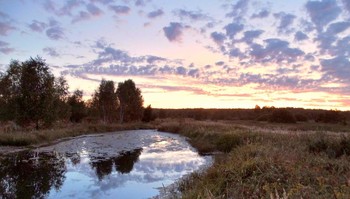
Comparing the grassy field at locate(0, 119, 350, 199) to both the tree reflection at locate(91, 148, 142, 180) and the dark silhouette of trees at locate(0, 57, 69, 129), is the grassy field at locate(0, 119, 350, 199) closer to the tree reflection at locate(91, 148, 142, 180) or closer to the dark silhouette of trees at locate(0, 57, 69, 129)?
the tree reflection at locate(91, 148, 142, 180)

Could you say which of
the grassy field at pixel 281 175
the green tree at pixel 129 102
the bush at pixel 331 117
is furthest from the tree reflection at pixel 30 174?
the green tree at pixel 129 102

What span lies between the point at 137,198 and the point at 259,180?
200 inches

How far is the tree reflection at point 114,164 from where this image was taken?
1829 centimetres

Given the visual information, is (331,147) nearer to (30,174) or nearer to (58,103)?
(30,174)

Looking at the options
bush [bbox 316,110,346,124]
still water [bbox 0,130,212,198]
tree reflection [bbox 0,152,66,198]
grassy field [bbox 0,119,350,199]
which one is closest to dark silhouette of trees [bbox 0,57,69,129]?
still water [bbox 0,130,212,198]

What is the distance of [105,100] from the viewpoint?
265 ft

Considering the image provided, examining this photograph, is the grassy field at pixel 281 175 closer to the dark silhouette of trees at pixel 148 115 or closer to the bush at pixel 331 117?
the bush at pixel 331 117

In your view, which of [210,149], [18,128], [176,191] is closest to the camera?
[176,191]

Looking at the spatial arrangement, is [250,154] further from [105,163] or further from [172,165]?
[105,163]

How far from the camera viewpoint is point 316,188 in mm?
8617

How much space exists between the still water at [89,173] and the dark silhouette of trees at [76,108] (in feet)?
170

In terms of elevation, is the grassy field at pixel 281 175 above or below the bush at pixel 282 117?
below

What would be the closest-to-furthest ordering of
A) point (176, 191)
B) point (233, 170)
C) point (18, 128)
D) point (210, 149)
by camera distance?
point (233, 170) < point (176, 191) < point (210, 149) < point (18, 128)

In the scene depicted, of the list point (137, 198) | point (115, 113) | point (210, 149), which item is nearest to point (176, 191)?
point (137, 198)
